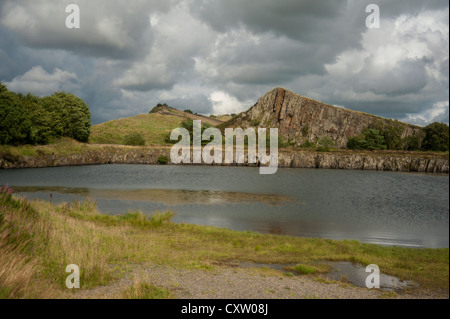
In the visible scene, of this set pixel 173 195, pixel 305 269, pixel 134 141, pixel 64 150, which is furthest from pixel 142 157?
pixel 305 269

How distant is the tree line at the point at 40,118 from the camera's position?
61672mm

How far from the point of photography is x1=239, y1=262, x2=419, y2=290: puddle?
11.8m

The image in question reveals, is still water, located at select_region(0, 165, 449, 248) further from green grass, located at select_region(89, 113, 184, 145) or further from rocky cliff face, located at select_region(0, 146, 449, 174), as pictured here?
green grass, located at select_region(89, 113, 184, 145)

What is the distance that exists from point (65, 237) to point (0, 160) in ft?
196

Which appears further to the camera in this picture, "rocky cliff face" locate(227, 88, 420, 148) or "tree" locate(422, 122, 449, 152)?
"rocky cliff face" locate(227, 88, 420, 148)

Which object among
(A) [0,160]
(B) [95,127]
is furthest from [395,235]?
(B) [95,127]

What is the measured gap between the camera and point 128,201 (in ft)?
108

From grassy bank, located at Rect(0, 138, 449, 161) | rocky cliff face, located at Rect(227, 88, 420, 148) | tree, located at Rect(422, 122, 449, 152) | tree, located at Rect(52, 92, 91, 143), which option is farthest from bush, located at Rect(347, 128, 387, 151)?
tree, located at Rect(52, 92, 91, 143)

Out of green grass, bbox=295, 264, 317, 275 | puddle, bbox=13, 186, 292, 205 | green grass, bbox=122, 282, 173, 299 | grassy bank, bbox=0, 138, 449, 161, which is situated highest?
grassy bank, bbox=0, 138, 449, 161

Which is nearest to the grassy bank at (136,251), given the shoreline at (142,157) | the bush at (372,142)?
the shoreline at (142,157)

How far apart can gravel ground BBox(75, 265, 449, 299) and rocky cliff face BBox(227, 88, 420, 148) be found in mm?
172389
